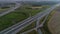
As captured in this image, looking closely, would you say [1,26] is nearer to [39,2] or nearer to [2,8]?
[2,8]

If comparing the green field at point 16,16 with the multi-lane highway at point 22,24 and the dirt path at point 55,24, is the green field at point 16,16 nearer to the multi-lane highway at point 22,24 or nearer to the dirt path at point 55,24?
the multi-lane highway at point 22,24

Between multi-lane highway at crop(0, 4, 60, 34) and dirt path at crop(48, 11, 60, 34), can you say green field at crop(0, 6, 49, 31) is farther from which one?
dirt path at crop(48, 11, 60, 34)

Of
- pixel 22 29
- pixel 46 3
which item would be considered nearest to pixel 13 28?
pixel 22 29

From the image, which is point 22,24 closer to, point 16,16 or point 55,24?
point 16,16

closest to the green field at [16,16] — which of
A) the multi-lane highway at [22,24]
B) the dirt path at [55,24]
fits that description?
the multi-lane highway at [22,24]

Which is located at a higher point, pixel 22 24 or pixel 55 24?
pixel 22 24

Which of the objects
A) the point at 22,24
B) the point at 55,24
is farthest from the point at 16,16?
the point at 55,24

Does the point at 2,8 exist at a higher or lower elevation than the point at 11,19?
higher
